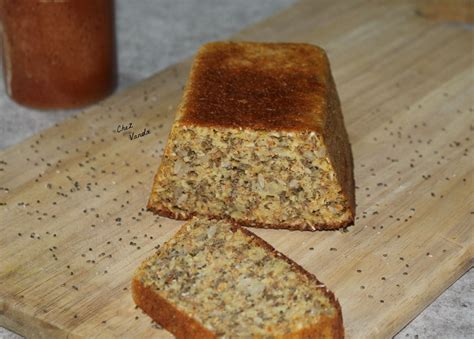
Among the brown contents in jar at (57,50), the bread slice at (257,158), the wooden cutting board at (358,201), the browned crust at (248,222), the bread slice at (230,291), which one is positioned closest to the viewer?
the bread slice at (230,291)

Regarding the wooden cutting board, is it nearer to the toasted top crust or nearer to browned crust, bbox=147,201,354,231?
browned crust, bbox=147,201,354,231

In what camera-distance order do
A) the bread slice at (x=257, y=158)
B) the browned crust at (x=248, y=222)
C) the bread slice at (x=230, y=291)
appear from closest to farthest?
the bread slice at (x=230, y=291) < the bread slice at (x=257, y=158) < the browned crust at (x=248, y=222)

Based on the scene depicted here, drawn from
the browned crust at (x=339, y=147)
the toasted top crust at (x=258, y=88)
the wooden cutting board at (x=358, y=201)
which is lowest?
the wooden cutting board at (x=358, y=201)

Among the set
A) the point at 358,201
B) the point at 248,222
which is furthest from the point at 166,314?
the point at 358,201

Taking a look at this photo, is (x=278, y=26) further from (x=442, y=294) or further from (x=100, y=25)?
(x=442, y=294)

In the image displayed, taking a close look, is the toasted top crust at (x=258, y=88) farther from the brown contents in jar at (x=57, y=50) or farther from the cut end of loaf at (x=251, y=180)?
the brown contents in jar at (x=57, y=50)

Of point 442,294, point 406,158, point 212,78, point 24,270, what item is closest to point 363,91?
point 406,158

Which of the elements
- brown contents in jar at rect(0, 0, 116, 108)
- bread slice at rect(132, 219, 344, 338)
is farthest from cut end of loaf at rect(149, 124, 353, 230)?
brown contents in jar at rect(0, 0, 116, 108)

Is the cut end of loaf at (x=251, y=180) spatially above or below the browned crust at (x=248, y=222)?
above

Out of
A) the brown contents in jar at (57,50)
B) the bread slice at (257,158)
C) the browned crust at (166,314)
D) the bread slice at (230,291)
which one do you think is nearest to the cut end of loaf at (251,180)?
the bread slice at (257,158)
